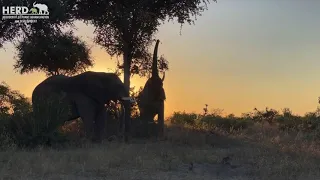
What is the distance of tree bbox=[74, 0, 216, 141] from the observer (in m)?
17.9

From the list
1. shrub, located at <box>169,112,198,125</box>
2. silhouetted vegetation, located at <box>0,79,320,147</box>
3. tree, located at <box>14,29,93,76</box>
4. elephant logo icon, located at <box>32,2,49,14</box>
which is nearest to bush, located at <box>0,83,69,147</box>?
silhouetted vegetation, located at <box>0,79,320,147</box>

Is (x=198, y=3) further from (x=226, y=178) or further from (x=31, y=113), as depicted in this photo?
(x=226, y=178)

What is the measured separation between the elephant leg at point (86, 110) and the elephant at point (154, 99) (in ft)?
6.19

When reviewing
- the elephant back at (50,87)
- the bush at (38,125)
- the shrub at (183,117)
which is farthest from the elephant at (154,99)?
the shrub at (183,117)

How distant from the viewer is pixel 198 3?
18.5m

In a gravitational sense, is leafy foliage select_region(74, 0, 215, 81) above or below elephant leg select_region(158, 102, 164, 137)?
above

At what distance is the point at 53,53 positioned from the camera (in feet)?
76.2

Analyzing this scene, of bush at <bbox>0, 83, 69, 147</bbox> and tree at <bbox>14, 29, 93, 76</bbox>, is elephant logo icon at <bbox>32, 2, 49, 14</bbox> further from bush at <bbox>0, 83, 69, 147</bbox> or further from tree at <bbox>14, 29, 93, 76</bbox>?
bush at <bbox>0, 83, 69, 147</bbox>

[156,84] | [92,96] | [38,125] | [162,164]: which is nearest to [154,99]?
[156,84]

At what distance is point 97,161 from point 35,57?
14.9m

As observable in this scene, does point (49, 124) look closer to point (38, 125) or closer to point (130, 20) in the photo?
point (38, 125)

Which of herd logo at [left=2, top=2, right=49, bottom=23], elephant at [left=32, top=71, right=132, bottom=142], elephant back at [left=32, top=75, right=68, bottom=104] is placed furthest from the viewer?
Result: elephant back at [left=32, top=75, right=68, bottom=104]

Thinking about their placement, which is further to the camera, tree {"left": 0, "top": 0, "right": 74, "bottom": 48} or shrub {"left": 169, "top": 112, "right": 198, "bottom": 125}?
shrub {"left": 169, "top": 112, "right": 198, "bottom": 125}

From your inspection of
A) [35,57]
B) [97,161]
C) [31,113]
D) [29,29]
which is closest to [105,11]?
[29,29]
